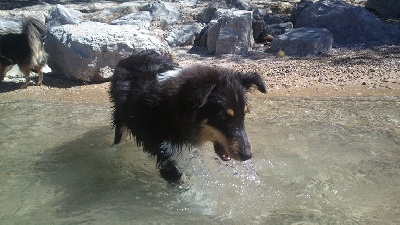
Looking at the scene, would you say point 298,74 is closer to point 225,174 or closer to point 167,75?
point 225,174

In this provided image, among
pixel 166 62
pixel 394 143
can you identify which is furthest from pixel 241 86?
pixel 394 143

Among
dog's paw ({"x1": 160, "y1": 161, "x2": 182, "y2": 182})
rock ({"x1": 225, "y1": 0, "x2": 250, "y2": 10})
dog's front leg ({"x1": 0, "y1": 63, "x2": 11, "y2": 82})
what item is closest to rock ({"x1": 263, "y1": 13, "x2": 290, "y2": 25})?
rock ({"x1": 225, "y1": 0, "x2": 250, "y2": 10})

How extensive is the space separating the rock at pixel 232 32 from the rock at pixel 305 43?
2.51 feet

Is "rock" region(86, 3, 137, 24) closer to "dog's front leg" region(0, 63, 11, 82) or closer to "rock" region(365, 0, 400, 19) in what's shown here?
"dog's front leg" region(0, 63, 11, 82)

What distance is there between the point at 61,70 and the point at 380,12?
9.50 m

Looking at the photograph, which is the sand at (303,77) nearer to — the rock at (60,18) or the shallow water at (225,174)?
the shallow water at (225,174)

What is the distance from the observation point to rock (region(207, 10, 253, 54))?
1123cm

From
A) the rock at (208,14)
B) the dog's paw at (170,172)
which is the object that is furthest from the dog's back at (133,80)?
the rock at (208,14)

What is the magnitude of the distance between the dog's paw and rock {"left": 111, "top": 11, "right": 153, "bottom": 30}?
25.4 feet

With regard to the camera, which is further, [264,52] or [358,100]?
[264,52]

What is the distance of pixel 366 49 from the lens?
11.4 metres

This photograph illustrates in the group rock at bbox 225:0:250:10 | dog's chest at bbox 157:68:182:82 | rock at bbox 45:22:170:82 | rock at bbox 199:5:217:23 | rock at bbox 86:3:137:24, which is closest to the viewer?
dog's chest at bbox 157:68:182:82

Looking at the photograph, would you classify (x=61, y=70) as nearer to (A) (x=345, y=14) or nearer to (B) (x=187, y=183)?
(B) (x=187, y=183)

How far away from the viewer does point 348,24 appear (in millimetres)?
12445
